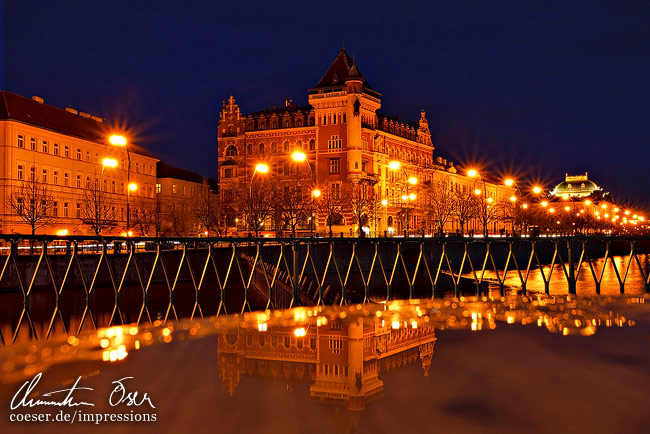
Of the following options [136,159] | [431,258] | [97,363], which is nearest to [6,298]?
[97,363]

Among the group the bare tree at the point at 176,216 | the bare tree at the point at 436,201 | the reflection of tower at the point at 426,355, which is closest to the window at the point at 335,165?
the bare tree at the point at 436,201

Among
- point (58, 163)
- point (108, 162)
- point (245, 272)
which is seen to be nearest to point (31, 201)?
point (58, 163)

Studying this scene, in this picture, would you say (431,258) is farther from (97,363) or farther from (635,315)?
(97,363)

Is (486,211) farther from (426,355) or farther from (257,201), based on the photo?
(426,355)

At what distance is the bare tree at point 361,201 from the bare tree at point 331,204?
3.53ft

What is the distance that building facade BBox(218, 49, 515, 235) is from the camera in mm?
92188

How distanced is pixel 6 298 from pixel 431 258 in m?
49.9

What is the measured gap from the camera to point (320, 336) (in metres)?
16.8

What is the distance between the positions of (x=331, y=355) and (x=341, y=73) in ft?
281

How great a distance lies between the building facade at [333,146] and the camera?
92.2 metres

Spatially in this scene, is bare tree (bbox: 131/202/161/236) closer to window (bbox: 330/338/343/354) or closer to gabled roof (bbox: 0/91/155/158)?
gabled roof (bbox: 0/91/155/158)

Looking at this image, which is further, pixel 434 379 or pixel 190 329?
pixel 190 329

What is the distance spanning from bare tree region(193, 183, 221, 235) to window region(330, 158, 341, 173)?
17.1 metres

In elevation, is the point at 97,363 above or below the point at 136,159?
below
